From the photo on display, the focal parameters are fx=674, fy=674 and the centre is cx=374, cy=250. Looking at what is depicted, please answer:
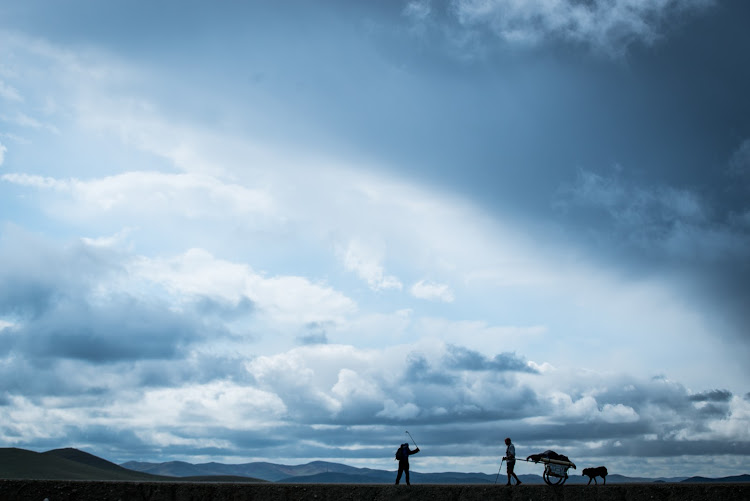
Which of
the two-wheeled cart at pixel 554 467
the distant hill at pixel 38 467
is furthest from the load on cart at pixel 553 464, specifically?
the distant hill at pixel 38 467

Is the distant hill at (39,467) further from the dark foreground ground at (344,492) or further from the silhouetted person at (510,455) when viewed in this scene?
the silhouetted person at (510,455)

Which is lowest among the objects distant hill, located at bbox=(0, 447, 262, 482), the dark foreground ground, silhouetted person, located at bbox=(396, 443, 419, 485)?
distant hill, located at bbox=(0, 447, 262, 482)

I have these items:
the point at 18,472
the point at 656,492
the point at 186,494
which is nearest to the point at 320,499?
the point at 186,494

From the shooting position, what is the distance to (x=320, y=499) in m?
42.8

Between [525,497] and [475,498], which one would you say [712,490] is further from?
[475,498]

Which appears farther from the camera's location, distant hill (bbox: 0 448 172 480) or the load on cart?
distant hill (bbox: 0 448 172 480)

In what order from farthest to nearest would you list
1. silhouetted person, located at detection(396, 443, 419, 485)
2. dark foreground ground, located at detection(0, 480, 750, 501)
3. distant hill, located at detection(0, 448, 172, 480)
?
distant hill, located at detection(0, 448, 172, 480) → silhouetted person, located at detection(396, 443, 419, 485) → dark foreground ground, located at detection(0, 480, 750, 501)

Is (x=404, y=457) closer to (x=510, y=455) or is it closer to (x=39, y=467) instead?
(x=510, y=455)

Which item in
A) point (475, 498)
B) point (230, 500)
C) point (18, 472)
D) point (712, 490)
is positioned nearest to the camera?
point (712, 490)

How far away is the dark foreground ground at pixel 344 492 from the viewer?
126 ft

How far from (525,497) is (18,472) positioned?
385 feet

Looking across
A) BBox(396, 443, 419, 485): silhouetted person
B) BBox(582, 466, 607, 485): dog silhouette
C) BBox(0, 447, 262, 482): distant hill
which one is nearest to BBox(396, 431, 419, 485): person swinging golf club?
BBox(396, 443, 419, 485): silhouetted person

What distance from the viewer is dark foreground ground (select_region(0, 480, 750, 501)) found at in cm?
3847

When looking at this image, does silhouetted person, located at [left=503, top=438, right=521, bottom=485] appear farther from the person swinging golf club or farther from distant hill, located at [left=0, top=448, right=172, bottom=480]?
distant hill, located at [left=0, top=448, right=172, bottom=480]
